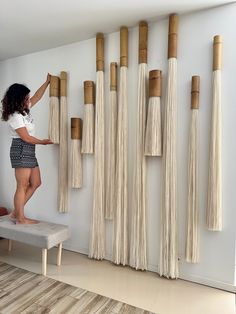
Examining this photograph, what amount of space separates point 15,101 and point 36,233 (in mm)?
1070

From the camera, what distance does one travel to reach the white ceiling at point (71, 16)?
1647mm

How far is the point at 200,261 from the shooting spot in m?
1.75

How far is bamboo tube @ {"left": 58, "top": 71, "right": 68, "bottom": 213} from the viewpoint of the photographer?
7.28ft

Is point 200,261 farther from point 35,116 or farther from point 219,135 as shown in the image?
point 35,116

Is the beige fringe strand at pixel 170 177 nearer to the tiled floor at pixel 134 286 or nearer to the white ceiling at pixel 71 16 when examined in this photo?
the tiled floor at pixel 134 286

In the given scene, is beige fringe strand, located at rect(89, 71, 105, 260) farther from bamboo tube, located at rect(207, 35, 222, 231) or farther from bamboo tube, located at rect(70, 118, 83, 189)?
bamboo tube, located at rect(207, 35, 222, 231)

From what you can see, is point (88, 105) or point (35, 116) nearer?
point (88, 105)

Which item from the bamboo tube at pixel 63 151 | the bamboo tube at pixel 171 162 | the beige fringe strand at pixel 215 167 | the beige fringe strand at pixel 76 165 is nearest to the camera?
the beige fringe strand at pixel 215 167

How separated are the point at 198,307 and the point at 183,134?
1.14 m

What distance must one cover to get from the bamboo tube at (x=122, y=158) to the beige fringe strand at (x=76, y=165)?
0.38 meters

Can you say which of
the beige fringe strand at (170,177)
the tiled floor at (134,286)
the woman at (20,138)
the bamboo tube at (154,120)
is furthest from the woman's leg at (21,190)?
the beige fringe strand at (170,177)

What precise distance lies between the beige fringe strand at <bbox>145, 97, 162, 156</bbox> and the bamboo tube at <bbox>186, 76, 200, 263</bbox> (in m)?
0.23

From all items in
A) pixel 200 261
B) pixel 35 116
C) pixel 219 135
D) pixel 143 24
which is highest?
pixel 143 24

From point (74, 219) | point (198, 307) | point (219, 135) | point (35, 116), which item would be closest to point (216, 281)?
point (198, 307)
